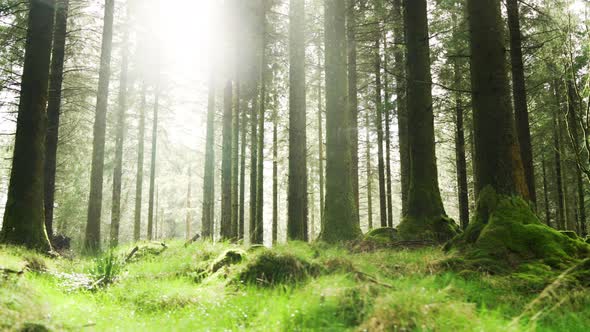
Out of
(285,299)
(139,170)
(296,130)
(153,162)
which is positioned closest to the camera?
(285,299)

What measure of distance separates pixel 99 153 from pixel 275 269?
1115 centimetres

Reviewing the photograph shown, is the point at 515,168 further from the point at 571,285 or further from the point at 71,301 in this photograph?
the point at 71,301

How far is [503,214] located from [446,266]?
1.28 meters

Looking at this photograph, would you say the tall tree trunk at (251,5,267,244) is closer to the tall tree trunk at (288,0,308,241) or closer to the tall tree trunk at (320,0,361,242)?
the tall tree trunk at (288,0,308,241)

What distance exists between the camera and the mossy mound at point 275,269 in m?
4.88

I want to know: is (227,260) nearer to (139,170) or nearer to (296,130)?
(296,130)

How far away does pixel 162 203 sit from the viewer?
38719 mm

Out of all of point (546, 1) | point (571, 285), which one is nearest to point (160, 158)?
point (546, 1)

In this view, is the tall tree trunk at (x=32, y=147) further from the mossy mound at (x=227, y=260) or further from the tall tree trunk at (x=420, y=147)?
the tall tree trunk at (x=420, y=147)

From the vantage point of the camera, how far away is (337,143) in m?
10.2

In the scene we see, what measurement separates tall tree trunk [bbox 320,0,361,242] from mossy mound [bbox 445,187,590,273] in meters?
3.88

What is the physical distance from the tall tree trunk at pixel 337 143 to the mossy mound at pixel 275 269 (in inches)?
176

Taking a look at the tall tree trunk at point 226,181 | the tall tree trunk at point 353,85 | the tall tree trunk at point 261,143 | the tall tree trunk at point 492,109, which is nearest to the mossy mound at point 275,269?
the tall tree trunk at point 492,109

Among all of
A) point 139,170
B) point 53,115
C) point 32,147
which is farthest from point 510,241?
point 139,170
